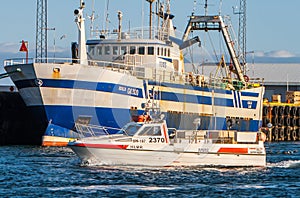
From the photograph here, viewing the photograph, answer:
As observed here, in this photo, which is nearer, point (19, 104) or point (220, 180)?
point (220, 180)

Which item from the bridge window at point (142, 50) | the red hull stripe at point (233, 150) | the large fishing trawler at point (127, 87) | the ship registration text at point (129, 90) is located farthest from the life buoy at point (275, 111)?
the red hull stripe at point (233, 150)

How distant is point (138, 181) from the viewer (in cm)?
4172

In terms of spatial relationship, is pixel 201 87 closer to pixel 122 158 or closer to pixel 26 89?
pixel 26 89

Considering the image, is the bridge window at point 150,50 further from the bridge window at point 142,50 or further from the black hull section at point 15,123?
the black hull section at point 15,123

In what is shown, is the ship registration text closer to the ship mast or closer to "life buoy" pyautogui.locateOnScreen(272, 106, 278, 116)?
the ship mast

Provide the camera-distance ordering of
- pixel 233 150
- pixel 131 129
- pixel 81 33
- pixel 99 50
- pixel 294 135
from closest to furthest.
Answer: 1. pixel 131 129
2. pixel 233 150
3. pixel 81 33
4. pixel 99 50
5. pixel 294 135

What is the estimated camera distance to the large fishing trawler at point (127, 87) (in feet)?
212

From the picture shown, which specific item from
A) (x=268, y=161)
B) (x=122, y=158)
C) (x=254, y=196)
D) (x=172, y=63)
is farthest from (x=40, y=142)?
(x=254, y=196)

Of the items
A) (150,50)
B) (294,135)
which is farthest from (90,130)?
(294,135)

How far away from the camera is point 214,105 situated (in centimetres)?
7950

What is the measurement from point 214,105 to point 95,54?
12.7m

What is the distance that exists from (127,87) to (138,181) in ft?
85.6

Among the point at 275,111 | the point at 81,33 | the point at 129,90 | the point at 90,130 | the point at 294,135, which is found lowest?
the point at 294,135

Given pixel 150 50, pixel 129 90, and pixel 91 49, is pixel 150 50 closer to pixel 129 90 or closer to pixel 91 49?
pixel 91 49
